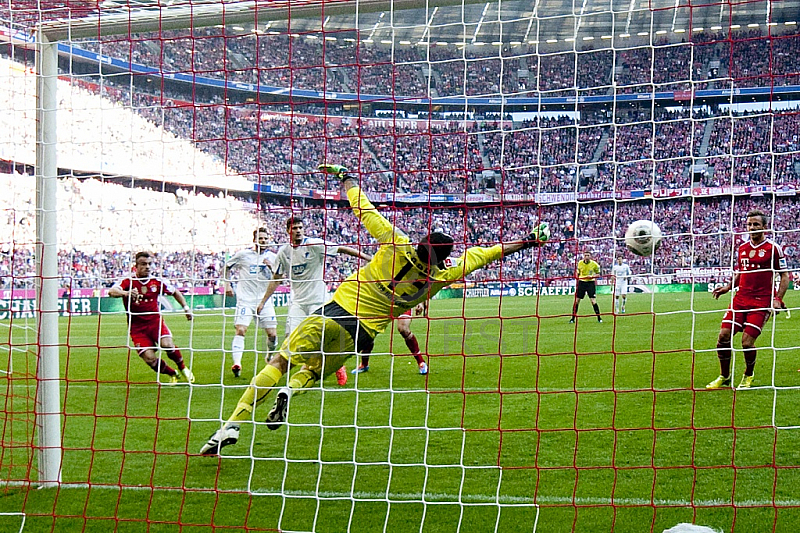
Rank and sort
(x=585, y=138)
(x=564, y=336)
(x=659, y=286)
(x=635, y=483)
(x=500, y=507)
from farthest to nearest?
(x=659, y=286) → (x=585, y=138) → (x=564, y=336) → (x=635, y=483) → (x=500, y=507)

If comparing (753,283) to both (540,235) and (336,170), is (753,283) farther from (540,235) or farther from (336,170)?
(336,170)

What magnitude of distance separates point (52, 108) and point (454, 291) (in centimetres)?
2584

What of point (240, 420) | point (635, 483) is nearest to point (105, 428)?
point (240, 420)

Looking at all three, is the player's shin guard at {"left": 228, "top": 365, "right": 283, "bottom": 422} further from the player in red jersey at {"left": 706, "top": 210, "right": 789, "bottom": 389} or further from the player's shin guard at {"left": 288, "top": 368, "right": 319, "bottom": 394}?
the player in red jersey at {"left": 706, "top": 210, "right": 789, "bottom": 389}

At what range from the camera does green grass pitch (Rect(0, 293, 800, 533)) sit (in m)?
4.78

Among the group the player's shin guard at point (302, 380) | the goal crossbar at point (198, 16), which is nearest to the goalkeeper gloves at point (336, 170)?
the goal crossbar at point (198, 16)

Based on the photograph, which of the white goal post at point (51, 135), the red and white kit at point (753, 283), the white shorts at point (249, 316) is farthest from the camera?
the white shorts at point (249, 316)

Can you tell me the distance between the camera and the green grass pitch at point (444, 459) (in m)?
4.78

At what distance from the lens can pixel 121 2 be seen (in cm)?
620

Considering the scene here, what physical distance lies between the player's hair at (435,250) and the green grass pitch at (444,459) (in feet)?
1.31

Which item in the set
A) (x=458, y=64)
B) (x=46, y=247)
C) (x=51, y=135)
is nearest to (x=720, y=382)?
(x=46, y=247)

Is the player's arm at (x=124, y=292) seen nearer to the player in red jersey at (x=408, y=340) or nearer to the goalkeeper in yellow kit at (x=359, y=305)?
the player in red jersey at (x=408, y=340)

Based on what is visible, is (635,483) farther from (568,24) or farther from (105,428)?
(568,24)

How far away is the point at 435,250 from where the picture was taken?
596cm
